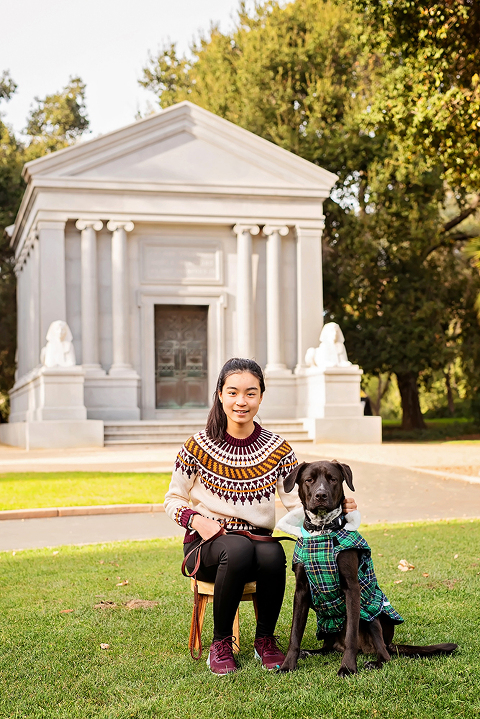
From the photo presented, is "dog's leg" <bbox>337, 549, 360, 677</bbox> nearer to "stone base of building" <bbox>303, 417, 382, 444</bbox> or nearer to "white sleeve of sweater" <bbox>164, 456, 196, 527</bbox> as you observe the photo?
"white sleeve of sweater" <bbox>164, 456, 196, 527</bbox>

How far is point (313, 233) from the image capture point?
78.8ft

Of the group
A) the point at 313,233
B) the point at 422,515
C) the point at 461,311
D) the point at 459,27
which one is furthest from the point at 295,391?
the point at 422,515

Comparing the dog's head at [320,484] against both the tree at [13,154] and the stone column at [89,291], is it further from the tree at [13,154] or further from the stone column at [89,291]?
the tree at [13,154]

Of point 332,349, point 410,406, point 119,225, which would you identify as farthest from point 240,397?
point 410,406

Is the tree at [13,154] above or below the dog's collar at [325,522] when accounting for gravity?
above

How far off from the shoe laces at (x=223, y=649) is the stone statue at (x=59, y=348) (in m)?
17.3

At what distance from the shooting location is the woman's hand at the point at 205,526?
3975 mm

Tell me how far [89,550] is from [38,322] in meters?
16.4

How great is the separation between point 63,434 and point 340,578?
16600mm

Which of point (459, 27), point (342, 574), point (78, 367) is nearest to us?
point (342, 574)

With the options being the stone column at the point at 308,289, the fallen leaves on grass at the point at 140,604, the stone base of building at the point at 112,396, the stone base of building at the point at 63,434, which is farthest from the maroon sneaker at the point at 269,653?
the stone column at the point at 308,289

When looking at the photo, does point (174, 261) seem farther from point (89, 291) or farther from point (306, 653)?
point (306, 653)

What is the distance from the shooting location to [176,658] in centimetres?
417

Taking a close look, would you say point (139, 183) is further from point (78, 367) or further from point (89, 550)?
point (89, 550)
